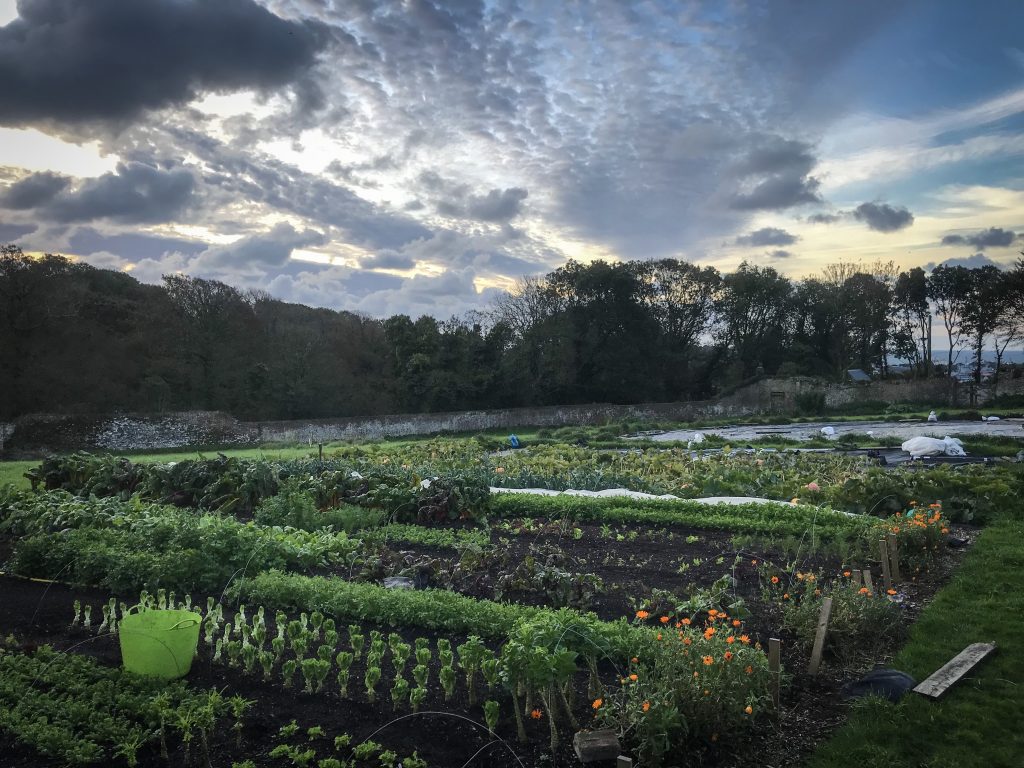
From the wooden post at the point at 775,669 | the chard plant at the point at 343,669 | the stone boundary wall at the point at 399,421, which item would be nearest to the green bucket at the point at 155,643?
the chard plant at the point at 343,669

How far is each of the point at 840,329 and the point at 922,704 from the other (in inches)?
1830

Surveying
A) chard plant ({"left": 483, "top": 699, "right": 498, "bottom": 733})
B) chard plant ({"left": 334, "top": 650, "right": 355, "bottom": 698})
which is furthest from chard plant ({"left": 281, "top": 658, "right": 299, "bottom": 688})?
chard plant ({"left": 483, "top": 699, "right": 498, "bottom": 733})

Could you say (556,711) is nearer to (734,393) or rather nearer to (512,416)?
(512,416)

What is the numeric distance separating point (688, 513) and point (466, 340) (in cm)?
2584

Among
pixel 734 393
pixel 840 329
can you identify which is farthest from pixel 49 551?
pixel 840 329

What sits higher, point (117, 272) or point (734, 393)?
point (117, 272)

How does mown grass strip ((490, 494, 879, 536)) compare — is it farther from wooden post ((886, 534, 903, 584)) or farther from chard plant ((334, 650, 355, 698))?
chard plant ((334, 650, 355, 698))

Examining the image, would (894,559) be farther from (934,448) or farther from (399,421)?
(399,421)

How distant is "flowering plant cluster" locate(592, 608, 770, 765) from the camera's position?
358cm

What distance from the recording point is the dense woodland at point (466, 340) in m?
26.8

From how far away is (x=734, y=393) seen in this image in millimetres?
39031

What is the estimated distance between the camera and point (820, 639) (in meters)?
4.64

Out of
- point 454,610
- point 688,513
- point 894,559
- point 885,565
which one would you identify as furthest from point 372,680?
point 688,513

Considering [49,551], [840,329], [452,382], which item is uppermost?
[840,329]
